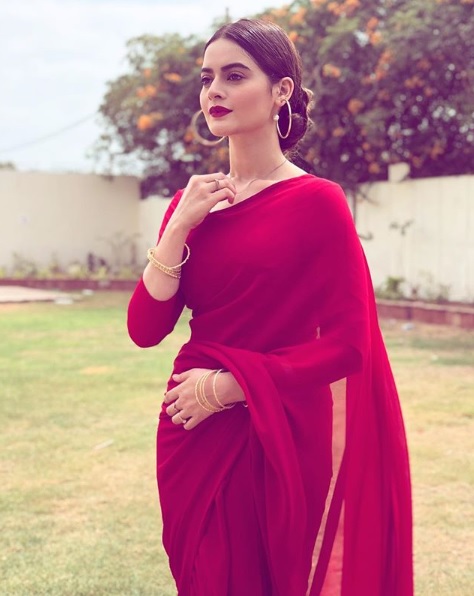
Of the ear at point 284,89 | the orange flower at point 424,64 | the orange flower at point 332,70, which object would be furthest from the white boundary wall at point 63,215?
the ear at point 284,89

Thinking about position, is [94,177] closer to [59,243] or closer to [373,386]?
[59,243]

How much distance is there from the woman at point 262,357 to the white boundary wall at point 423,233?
28.5ft

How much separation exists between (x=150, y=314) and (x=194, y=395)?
20 centimetres

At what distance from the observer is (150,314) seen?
1.75m

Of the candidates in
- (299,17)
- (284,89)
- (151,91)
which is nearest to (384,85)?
(299,17)

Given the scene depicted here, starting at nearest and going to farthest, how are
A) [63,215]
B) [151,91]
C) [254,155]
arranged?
[254,155]
[151,91]
[63,215]

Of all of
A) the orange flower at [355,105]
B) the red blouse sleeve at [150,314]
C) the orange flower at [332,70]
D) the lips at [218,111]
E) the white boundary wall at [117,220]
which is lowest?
the white boundary wall at [117,220]

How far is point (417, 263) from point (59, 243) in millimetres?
8296

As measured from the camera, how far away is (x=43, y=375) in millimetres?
6449

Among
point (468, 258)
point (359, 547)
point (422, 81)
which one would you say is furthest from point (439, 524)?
point (422, 81)

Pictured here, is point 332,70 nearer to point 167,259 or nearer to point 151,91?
point 151,91

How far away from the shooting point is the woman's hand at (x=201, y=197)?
5.51 feet

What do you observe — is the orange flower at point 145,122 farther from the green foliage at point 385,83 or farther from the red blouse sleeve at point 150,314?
the red blouse sleeve at point 150,314

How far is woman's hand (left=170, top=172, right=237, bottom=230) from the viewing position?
66.1 inches
